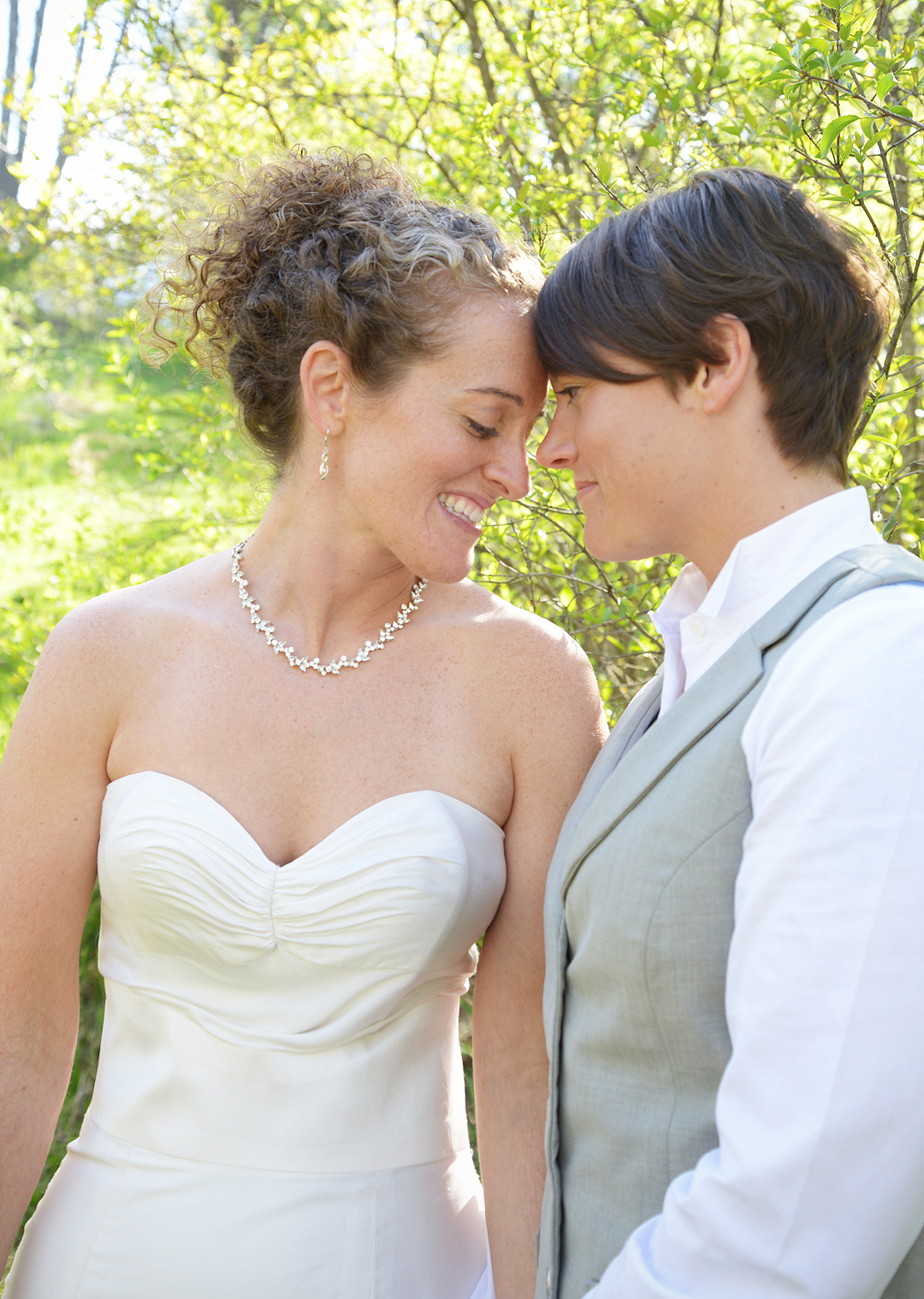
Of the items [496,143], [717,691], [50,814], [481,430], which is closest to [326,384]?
[481,430]

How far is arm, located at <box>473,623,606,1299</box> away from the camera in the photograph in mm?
1965

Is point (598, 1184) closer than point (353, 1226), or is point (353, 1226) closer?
point (598, 1184)

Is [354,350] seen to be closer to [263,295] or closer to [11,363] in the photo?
[263,295]

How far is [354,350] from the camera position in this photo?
80.0 inches

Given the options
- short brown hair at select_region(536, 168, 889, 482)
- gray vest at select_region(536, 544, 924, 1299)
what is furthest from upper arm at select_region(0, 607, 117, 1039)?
short brown hair at select_region(536, 168, 889, 482)

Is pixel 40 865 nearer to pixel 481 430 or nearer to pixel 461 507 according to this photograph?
pixel 461 507

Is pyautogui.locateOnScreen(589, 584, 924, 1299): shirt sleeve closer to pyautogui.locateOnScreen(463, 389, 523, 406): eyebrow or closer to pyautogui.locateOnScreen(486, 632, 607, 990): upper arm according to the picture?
pyautogui.locateOnScreen(486, 632, 607, 990): upper arm

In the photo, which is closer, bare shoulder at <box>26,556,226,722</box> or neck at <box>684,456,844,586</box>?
neck at <box>684,456,844,586</box>

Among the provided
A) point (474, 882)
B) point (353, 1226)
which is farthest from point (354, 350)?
point (353, 1226)

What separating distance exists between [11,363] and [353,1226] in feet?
27.0

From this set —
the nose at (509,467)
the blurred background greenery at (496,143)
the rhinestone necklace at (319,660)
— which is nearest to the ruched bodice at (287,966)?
the rhinestone necklace at (319,660)

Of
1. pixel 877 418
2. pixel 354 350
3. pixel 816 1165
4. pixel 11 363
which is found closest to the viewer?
pixel 816 1165

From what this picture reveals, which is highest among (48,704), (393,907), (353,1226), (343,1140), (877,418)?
(877,418)

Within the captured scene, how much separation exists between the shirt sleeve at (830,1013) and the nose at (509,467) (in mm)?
901
